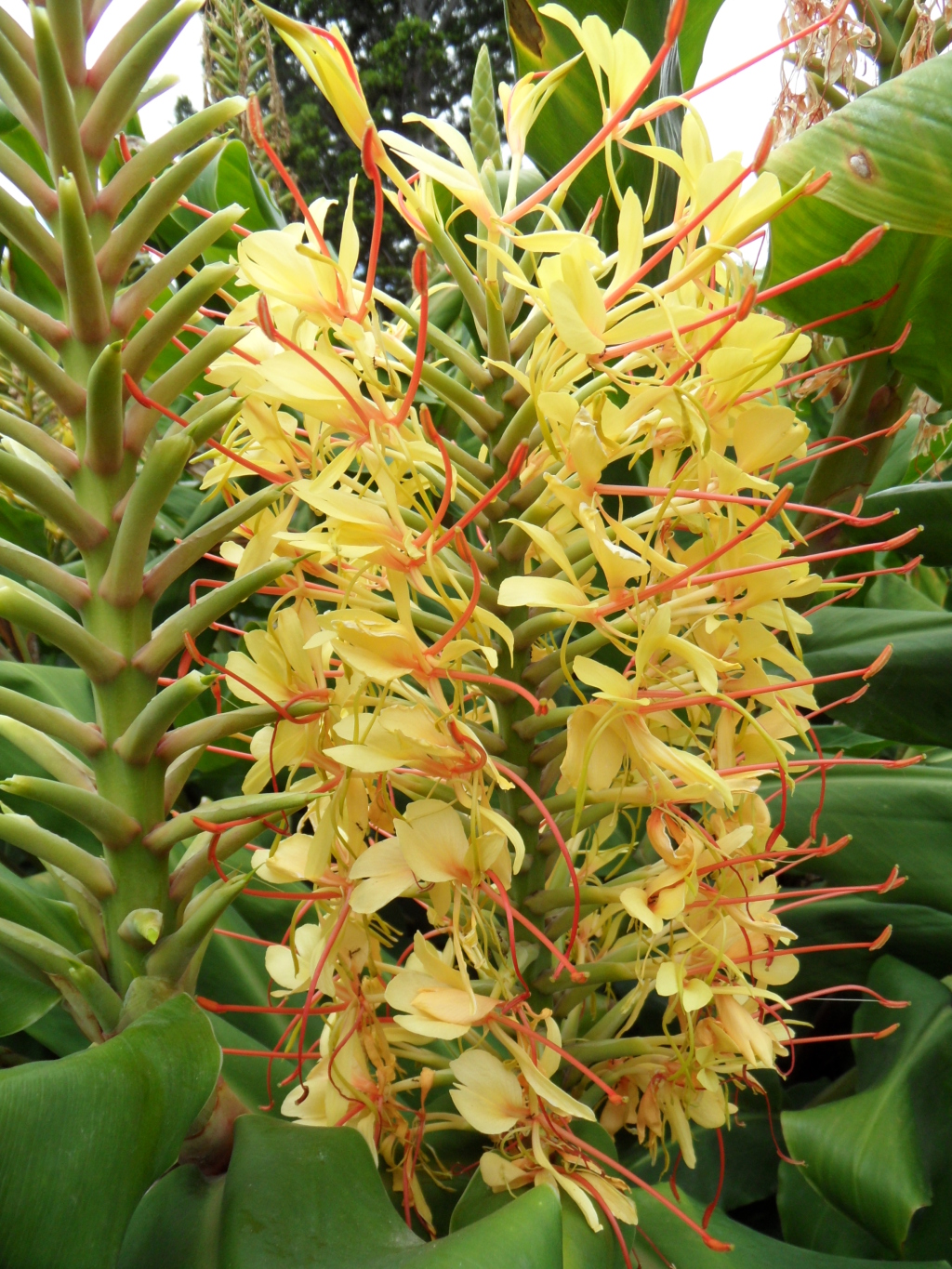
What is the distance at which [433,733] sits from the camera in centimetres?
54

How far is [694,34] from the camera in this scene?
97cm

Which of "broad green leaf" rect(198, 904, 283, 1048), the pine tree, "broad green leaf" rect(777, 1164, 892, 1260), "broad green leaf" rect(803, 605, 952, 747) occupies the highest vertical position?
the pine tree

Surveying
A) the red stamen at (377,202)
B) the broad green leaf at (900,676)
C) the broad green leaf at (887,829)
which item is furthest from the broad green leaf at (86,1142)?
the broad green leaf at (900,676)

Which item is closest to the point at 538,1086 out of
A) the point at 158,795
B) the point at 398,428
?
the point at 158,795

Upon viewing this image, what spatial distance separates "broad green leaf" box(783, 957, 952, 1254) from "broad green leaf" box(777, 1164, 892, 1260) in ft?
0.24

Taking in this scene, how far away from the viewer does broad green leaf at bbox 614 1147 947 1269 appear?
0.66 metres

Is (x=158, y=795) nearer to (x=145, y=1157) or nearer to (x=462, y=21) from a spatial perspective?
(x=145, y=1157)

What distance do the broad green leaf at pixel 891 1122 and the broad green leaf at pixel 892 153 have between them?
2.15ft

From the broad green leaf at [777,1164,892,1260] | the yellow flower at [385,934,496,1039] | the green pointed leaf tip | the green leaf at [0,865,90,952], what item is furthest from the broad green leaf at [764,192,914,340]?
the broad green leaf at [777,1164,892,1260]

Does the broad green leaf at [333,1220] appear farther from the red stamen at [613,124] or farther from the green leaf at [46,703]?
the red stamen at [613,124]

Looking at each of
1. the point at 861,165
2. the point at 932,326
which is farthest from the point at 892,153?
the point at 932,326

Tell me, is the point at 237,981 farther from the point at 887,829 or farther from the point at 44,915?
the point at 887,829

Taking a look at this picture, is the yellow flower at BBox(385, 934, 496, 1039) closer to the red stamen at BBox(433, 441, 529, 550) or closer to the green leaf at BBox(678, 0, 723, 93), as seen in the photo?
the red stamen at BBox(433, 441, 529, 550)

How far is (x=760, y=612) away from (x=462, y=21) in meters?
9.91
